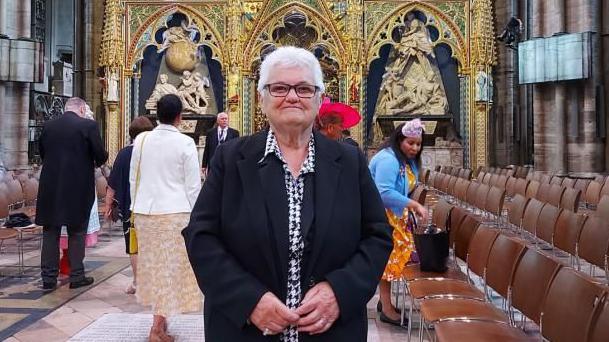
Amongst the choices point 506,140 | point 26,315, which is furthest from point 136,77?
point 26,315

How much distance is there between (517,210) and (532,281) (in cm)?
386

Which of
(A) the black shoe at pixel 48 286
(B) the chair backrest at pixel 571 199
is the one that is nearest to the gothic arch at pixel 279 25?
(B) the chair backrest at pixel 571 199

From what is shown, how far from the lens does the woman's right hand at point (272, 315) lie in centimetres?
209

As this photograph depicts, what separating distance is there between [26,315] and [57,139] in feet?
6.07

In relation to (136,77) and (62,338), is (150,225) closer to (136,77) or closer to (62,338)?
(62,338)

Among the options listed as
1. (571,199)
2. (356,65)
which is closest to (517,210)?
(571,199)

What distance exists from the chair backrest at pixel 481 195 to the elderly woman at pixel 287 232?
7241 millimetres

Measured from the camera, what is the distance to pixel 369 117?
18.7 meters

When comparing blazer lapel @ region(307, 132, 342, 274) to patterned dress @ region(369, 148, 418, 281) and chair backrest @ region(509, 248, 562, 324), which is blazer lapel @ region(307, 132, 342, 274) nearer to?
chair backrest @ region(509, 248, 562, 324)

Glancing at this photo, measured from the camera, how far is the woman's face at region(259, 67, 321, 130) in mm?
2248

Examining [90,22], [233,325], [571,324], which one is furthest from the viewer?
[90,22]

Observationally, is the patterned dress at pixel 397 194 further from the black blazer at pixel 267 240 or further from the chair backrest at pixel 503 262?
the black blazer at pixel 267 240

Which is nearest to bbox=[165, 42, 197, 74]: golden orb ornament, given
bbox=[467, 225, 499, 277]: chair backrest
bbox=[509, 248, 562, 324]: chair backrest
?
bbox=[467, 225, 499, 277]: chair backrest

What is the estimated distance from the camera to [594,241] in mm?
5230
